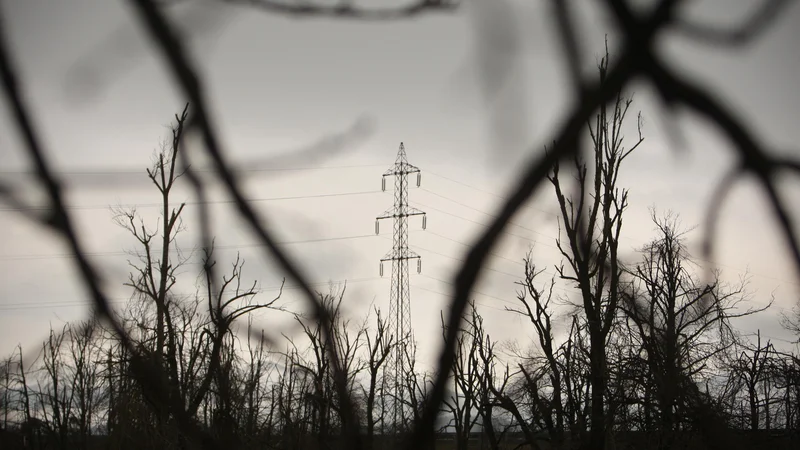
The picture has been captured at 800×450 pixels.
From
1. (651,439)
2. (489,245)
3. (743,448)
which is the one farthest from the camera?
(651,439)

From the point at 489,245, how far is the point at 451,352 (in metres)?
0.07

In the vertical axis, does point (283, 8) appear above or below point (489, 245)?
above

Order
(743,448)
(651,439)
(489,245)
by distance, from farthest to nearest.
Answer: (651,439), (743,448), (489,245)

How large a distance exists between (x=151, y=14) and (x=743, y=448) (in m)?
0.56

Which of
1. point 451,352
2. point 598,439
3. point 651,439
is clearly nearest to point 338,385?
point 451,352

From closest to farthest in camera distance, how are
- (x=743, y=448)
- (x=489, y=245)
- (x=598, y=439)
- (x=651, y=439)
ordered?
(x=489, y=245), (x=743, y=448), (x=598, y=439), (x=651, y=439)

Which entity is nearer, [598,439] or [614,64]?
[614,64]

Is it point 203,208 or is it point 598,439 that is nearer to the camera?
point 203,208

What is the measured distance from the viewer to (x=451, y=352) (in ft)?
1.50

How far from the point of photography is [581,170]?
Answer: 57cm

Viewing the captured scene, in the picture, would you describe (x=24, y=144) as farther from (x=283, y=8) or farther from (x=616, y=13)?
(x=616, y=13)

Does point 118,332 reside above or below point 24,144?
below

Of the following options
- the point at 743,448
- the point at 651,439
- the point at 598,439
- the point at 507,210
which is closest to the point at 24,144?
the point at 507,210

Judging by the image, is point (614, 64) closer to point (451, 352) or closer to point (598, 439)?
point (451, 352)
